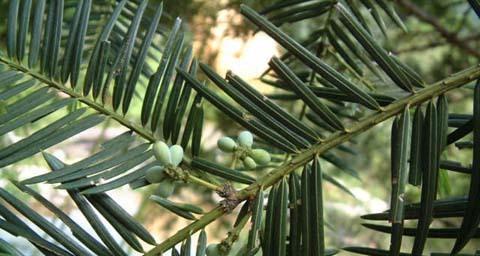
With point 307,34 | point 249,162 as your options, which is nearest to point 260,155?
point 249,162

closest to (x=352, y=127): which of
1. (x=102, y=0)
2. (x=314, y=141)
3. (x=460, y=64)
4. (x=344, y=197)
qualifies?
(x=314, y=141)

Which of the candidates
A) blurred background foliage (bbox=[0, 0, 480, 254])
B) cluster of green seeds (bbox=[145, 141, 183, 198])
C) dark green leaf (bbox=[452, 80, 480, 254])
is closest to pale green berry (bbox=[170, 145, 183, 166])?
cluster of green seeds (bbox=[145, 141, 183, 198])

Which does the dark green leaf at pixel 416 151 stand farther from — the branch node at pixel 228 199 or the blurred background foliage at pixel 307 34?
the blurred background foliage at pixel 307 34

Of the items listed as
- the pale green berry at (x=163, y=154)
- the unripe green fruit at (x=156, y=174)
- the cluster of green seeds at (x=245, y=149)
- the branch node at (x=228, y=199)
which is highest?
the cluster of green seeds at (x=245, y=149)

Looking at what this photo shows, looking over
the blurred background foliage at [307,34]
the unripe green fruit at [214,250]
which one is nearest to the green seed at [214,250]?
the unripe green fruit at [214,250]

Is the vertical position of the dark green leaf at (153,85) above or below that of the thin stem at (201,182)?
above

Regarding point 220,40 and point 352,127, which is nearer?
point 352,127

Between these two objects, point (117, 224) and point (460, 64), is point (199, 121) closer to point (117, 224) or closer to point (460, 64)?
point (117, 224)
